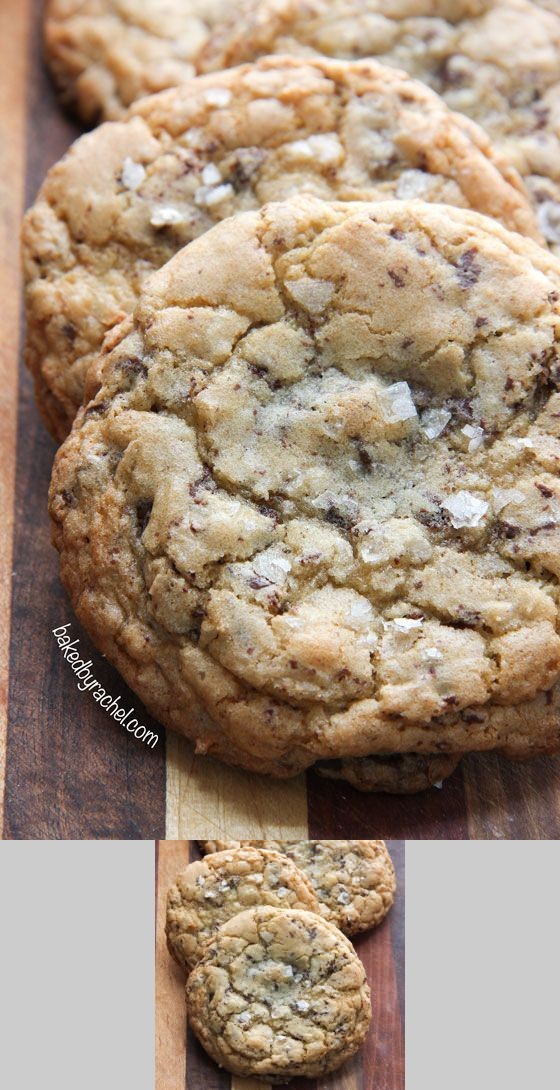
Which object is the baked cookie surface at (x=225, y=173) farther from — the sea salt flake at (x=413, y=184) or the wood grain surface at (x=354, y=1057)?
the wood grain surface at (x=354, y=1057)

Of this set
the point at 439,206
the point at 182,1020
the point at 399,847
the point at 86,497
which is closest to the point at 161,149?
the point at 439,206

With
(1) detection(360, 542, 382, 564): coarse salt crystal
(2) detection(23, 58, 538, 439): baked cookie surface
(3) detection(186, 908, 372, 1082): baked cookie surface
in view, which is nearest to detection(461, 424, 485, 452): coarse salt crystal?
(1) detection(360, 542, 382, 564): coarse salt crystal

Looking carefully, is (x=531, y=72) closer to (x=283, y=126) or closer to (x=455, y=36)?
(x=455, y=36)

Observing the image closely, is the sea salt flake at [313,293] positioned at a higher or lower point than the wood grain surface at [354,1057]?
higher

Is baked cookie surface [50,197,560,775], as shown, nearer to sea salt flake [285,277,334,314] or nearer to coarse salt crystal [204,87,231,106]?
sea salt flake [285,277,334,314]

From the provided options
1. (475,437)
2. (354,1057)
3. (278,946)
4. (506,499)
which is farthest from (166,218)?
→ (354,1057)

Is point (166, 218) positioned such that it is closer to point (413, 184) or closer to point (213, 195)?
point (213, 195)

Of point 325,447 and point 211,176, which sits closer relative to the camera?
point 325,447

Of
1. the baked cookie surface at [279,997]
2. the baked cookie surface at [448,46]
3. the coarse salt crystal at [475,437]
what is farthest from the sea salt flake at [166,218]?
the baked cookie surface at [279,997]
